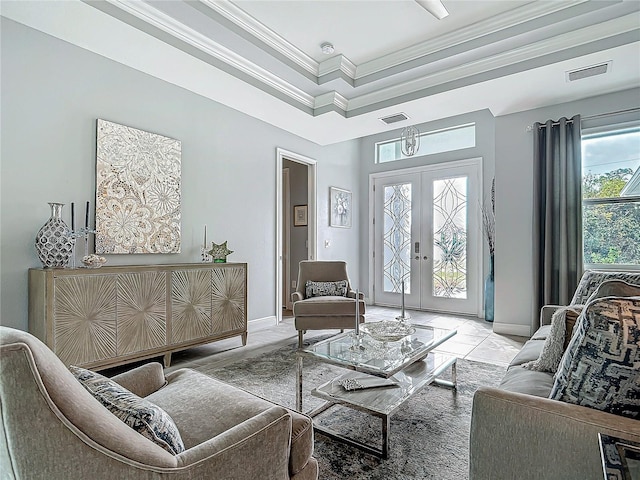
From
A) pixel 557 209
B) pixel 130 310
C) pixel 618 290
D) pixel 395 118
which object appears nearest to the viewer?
pixel 618 290

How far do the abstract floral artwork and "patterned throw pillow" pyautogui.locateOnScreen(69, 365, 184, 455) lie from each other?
7.72 ft

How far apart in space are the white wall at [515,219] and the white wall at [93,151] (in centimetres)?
282

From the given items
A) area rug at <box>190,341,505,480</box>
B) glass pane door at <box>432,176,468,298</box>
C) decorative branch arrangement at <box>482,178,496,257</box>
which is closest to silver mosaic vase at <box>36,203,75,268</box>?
area rug at <box>190,341,505,480</box>

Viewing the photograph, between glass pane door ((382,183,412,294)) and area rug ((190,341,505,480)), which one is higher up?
glass pane door ((382,183,412,294))

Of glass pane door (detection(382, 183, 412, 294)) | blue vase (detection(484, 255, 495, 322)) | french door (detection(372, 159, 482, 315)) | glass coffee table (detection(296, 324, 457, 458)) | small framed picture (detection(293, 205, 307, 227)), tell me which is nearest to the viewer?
glass coffee table (detection(296, 324, 457, 458))

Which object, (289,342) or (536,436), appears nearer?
(536,436)

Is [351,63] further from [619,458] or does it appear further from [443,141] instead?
[619,458]

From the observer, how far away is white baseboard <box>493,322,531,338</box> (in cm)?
411

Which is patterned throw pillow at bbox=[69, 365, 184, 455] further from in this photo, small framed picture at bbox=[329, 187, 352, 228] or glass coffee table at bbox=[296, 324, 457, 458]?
small framed picture at bbox=[329, 187, 352, 228]

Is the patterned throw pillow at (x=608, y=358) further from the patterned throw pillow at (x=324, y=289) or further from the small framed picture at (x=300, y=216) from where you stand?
the small framed picture at (x=300, y=216)

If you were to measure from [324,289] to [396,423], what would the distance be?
83.0 inches

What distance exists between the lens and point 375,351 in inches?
86.3

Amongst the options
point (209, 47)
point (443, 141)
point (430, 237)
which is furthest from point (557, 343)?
point (443, 141)

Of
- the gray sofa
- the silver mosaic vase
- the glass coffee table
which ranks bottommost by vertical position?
the glass coffee table
